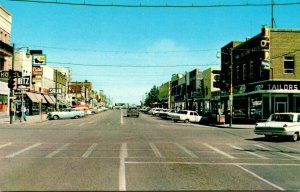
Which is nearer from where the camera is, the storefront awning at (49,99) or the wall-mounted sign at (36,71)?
the wall-mounted sign at (36,71)

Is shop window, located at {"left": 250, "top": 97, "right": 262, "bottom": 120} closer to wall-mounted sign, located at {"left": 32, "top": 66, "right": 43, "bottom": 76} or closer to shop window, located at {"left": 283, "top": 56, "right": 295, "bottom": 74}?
shop window, located at {"left": 283, "top": 56, "right": 295, "bottom": 74}

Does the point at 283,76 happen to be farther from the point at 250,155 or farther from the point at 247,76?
the point at 250,155

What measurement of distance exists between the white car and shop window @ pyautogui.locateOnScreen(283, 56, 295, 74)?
64.8 ft

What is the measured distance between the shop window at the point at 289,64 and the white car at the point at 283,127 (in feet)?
64.8

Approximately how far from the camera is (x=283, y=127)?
74.2 feet

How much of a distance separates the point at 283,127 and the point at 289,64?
22027 millimetres

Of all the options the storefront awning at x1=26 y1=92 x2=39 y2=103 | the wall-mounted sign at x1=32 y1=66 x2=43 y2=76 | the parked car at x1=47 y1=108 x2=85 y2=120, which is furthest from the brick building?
the storefront awning at x1=26 y1=92 x2=39 y2=103

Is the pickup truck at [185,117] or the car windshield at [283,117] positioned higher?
the car windshield at [283,117]

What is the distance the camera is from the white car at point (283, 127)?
22734mm

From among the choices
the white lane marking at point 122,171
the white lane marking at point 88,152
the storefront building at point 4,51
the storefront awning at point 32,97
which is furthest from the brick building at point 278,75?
the storefront awning at point 32,97

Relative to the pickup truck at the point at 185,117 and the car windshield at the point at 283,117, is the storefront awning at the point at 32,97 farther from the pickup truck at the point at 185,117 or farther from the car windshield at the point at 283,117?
the car windshield at the point at 283,117

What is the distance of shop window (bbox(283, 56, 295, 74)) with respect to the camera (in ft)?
140

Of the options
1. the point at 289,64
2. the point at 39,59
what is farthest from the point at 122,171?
the point at 39,59

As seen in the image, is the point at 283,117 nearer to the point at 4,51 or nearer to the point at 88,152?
the point at 88,152
